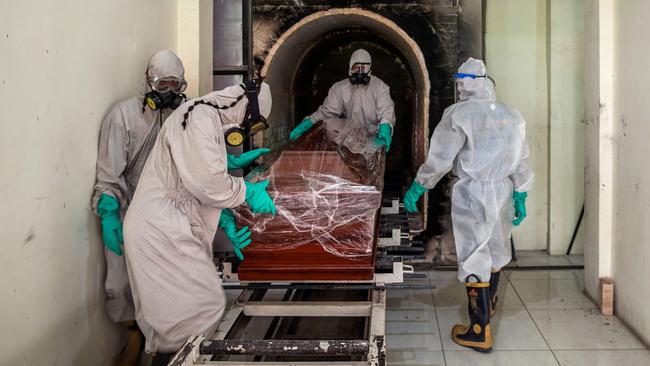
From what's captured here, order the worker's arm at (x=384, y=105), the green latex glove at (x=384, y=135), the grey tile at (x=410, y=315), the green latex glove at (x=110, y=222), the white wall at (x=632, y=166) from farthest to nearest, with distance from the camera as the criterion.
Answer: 1. the worker's arm at (x=384, y=105)
2. the green latex glove at (x=384, y=135)
3. the grey tile at (x=410, y=315)
4. the white wall at (x=632, y=166)
5. the green latex glove at (x=110, y=222)

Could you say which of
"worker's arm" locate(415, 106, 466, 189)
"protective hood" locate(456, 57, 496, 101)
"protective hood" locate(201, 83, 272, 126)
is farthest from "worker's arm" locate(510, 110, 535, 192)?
"protective hood" locate(201, 83, 272, 126)

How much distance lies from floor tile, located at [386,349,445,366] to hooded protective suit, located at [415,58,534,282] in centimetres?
44

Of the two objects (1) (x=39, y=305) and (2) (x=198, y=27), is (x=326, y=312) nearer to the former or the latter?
(1) (x=39, y=305)

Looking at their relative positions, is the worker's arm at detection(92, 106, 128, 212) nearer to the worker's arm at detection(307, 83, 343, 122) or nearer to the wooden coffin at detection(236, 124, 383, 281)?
the wooden coffin at detection(236, 124, 383, 281)

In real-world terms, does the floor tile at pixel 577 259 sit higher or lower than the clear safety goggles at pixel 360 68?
lower

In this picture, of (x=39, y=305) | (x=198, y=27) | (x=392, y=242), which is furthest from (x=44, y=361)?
(x=198, y=27)

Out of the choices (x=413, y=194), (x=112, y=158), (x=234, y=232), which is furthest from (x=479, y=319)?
(x=112, y=158)

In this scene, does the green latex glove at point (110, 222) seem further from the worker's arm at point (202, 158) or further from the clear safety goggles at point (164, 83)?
the clear safety goggles at point (164, 83)

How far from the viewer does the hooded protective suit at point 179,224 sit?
2387 millimetres

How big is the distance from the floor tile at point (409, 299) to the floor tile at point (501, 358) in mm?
723

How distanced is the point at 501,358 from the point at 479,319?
223mm

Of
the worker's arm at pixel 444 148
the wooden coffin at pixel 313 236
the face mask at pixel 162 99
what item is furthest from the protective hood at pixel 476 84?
the face mask at pixel 162 99

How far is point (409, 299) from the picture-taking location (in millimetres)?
3996

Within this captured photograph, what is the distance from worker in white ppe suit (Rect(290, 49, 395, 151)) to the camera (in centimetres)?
455
